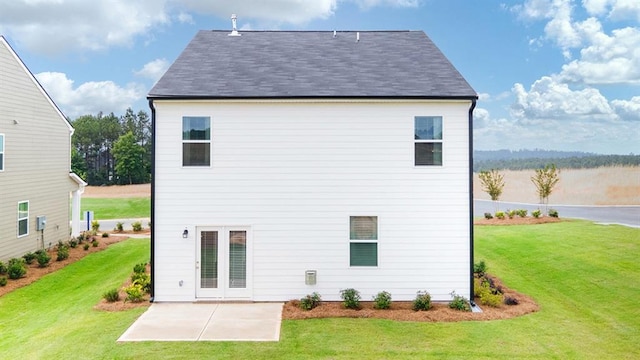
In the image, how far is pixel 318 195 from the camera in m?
11.2

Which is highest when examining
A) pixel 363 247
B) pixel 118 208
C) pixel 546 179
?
pixel 546 179

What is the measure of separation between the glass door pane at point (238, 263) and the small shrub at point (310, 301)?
5.31ft

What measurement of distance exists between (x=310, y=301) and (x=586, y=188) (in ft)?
128

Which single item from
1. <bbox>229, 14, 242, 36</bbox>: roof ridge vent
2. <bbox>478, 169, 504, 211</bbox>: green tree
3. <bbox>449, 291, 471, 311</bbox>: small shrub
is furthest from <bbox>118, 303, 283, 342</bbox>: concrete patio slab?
<bbox>478, 169, 504, 211</bbox>: green tree

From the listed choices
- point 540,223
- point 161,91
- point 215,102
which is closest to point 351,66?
point 215,102

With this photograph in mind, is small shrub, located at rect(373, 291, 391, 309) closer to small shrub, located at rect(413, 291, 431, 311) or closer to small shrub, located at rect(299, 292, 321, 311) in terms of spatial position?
small shrub, located at rect(413, 291, 431, 311)

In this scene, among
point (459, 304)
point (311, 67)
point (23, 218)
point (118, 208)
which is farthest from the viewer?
point (118, 208)

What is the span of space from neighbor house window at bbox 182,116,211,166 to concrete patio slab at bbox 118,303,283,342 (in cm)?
362

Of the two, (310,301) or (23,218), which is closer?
(310,301)

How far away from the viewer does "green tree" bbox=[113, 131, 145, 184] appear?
56.0 m

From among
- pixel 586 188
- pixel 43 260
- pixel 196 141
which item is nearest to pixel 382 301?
pixel 196 141

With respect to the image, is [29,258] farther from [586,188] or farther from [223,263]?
[586,188]

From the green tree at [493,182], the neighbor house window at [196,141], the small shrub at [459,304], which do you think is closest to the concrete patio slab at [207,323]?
the neighbor house window at [196,141]

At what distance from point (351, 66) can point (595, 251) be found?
11377 millimetres
